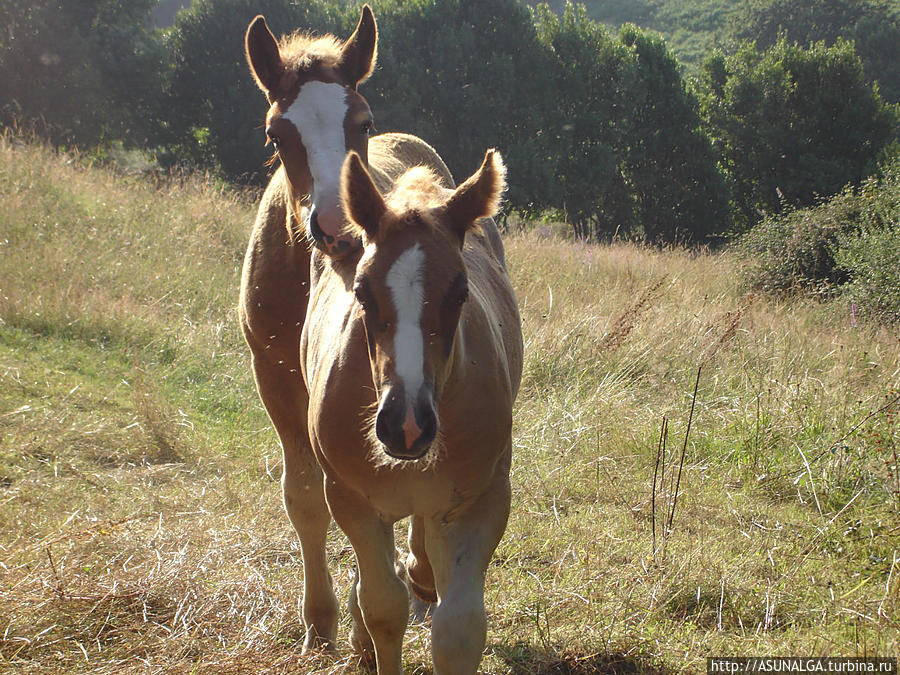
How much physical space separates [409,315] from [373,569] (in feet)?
3.76

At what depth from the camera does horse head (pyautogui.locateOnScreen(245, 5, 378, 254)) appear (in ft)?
13.4

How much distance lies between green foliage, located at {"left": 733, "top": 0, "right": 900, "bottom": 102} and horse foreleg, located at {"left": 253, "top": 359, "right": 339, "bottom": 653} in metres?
42.0

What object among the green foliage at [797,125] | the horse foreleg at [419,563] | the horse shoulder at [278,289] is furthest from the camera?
the green foliage at [797,125]

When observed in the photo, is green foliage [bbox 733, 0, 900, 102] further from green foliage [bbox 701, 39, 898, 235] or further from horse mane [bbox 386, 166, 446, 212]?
horse mane [bbox 386, 166, 446, 212]

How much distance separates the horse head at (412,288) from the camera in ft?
7.55

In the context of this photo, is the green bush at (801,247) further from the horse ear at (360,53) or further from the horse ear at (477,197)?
the horse ear at (477,197)

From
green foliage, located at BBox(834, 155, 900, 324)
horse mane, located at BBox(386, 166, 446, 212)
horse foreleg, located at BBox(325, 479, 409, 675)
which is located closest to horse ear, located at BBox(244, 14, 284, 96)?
horse mane, located at BBox(386, 166, 446, 212)

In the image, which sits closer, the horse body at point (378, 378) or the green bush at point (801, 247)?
the horse body at point (378, 378)

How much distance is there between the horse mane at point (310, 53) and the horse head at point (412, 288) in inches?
84.4

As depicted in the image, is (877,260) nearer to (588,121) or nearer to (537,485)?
(537,485)

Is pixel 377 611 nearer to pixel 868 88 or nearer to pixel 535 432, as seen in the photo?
pixel 535 432

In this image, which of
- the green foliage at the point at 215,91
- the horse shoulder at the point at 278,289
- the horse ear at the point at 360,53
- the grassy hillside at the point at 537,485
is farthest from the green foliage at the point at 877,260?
the green foliage at the point at 215,91

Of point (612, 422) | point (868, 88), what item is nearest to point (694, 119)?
point (868, 88)

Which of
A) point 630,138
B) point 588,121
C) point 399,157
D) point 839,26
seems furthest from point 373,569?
point 839,26
